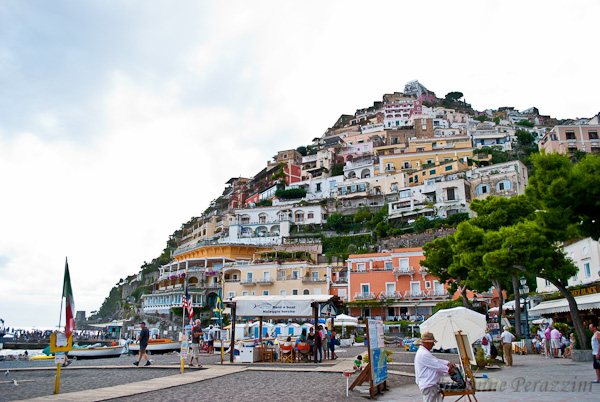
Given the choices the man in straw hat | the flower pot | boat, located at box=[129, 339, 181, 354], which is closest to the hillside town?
the flower pot

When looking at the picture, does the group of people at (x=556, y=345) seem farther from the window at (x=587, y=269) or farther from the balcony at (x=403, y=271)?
the balcony at (x=403, y=271)

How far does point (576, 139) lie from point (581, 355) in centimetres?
5211

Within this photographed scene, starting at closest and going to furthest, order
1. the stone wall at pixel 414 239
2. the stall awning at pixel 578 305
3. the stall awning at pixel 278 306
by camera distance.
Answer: the stall awning at pixel 278 306
the stall awning at pixel 578 305
the stone wall at pixel 414 239

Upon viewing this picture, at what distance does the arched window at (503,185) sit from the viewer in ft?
172

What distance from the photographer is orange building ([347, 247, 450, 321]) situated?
131ft

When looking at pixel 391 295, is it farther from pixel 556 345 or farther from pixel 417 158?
pixel 417 158

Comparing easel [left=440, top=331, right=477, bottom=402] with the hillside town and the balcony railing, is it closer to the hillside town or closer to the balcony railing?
the hillside town

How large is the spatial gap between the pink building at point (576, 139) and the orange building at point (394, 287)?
30381 mm

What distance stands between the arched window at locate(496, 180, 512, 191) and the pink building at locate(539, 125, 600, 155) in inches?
409

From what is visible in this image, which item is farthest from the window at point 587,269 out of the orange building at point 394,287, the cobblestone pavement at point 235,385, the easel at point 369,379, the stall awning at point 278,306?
the orange building at point 394,287

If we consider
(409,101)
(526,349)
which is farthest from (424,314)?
(409,101)

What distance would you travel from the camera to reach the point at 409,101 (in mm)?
104938

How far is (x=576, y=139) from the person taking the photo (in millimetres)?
58594

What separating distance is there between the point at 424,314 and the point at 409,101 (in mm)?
74616
